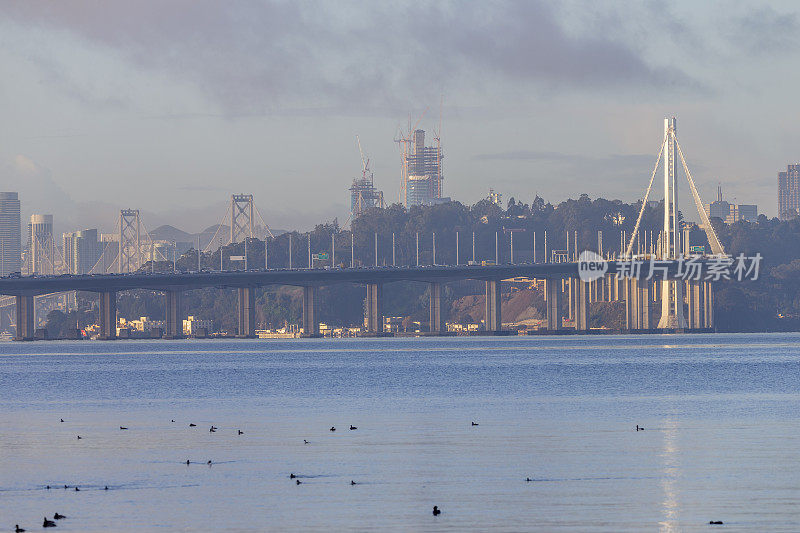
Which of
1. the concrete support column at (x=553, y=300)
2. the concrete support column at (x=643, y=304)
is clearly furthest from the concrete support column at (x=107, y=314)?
the concrete support column at (x=643, y=304)

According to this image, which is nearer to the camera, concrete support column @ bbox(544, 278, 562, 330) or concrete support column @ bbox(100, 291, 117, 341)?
concrete support column @ bbox(100, 291, 117, 341)

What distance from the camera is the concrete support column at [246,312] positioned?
189 metres

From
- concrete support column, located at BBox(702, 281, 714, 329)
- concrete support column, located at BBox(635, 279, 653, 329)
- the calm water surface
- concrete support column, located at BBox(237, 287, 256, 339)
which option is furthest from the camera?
concrete support column, located at BBox(702, 281, 714, 329)

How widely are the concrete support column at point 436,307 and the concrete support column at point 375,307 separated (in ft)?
22.2

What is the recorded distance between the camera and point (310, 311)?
638ft

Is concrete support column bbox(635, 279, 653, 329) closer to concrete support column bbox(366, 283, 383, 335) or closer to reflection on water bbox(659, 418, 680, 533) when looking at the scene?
concrete support column bbox(366, 283, 383, 335)

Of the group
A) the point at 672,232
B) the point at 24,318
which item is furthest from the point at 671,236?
the point at 24,318

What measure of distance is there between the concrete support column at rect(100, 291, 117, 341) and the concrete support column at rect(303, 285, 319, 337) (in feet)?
75.9

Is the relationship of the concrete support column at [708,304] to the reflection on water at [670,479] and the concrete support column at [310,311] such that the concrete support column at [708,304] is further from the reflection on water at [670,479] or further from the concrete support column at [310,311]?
the reflection on water at [670,479]

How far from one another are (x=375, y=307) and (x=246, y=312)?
1574cm

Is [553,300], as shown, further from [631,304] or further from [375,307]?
[375,307]

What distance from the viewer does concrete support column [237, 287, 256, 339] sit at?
619 ft

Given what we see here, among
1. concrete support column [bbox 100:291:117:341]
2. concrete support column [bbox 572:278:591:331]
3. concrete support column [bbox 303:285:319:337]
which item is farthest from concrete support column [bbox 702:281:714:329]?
concrete support column [bbox 100:291:117:341]

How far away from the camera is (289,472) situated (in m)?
32.2
